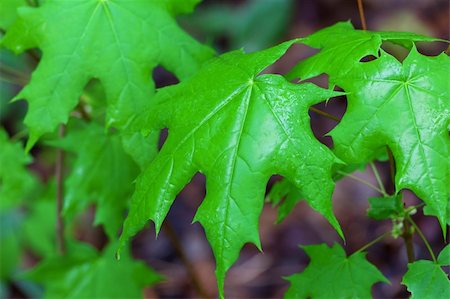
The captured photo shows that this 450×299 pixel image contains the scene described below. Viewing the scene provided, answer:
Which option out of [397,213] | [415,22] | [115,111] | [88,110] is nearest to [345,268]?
[397,213]

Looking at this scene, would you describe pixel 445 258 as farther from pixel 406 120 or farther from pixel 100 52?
pixel 100 52

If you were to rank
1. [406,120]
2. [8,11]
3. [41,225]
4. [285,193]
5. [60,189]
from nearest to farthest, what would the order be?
[406,120], [285,193], [8,11], [60,189], [41,225]

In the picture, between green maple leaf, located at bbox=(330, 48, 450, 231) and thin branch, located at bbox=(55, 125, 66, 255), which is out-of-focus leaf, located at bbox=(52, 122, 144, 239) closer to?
thin branch, located at bbox=(55, 125, 66, 255)

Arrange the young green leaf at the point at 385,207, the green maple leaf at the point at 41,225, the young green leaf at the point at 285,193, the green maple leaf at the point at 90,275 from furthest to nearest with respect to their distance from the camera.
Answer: the green maple leaf at the point at 41,225 → the green maple leaf at the point at 90,275 → the young green leaf at the point at 285,193 → the young green leaf at the point at 385,207

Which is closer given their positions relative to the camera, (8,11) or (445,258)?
(445,258)

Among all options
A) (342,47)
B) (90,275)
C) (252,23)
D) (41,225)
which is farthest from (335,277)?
(252,23)

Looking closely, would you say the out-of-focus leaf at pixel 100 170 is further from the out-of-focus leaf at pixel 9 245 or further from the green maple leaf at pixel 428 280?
the out-of-focus leaf at pixel 9 245

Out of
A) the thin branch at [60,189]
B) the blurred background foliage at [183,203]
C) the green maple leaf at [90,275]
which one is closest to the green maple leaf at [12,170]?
the blurred background foliage at [183,203]
